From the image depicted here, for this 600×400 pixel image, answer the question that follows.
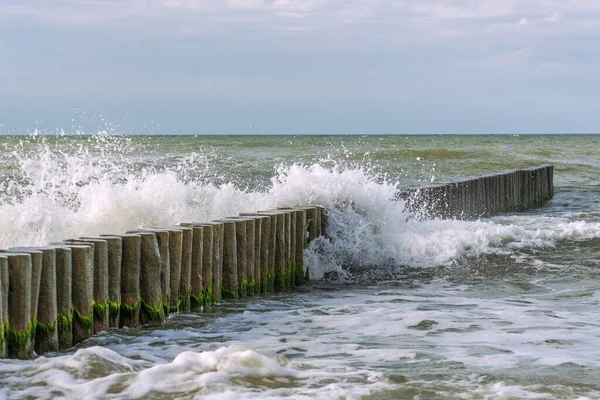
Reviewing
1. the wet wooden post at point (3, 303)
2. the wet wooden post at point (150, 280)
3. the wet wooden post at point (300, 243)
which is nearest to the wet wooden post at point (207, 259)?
the wet wooden post at point (150, 280)

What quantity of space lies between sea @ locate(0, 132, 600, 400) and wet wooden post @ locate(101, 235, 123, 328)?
0.49 feet

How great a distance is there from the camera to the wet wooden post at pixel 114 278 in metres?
5.83

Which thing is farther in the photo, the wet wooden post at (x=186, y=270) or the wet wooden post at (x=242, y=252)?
→ the wet wooden post at (x=242, y=252)

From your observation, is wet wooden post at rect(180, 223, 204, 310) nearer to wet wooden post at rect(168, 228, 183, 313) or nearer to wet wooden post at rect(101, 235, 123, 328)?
wet wooden post at rect(168, 228, 183, 313)

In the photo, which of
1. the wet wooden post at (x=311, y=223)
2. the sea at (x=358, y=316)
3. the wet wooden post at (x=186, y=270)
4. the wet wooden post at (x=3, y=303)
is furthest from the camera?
the wet wooden post at (x=311, y=223)

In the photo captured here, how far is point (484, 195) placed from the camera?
15.5 m

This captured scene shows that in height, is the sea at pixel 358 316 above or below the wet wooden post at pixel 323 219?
below

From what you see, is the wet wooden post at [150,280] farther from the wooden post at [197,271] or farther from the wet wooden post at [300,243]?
the wet wooden post at [300,243]

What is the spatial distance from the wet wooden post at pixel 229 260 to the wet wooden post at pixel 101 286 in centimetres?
157

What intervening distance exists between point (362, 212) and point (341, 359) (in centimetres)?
505

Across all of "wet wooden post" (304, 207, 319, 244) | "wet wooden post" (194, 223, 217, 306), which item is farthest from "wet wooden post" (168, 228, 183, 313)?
"wet wooden post" (304, 207, 319, 244)

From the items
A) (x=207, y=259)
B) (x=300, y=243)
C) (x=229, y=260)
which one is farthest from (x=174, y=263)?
(x=300, y=243)

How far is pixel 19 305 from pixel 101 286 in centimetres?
78

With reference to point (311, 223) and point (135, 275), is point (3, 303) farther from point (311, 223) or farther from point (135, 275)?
point (311, 223)
